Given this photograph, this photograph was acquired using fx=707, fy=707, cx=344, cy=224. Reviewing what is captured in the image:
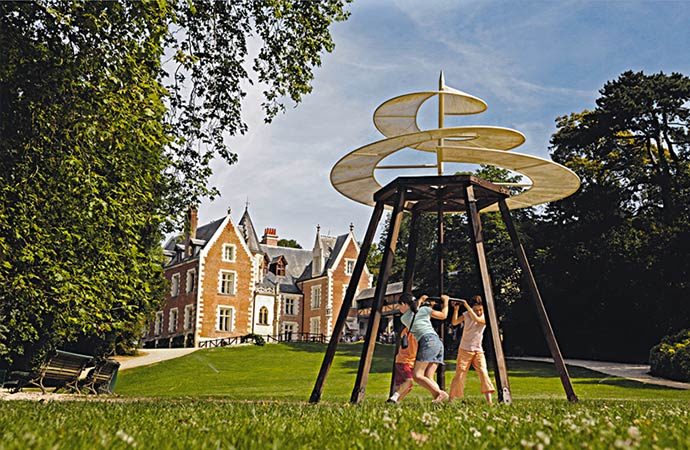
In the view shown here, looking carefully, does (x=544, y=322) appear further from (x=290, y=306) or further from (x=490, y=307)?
(x=290, y=306)

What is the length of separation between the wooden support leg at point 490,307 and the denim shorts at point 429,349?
86 centimetres

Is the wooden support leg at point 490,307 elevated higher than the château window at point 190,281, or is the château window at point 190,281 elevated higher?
the château window at point 190,281

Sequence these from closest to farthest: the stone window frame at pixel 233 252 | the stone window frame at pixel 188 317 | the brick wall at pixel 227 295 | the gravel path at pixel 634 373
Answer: the gravel path at pixel 634 373, the brick wall at pixel 227 295, the stone window frame at pixel 188 317, the stone window frame at pixel 233 252

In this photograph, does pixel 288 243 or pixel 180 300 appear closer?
pixel 180 300

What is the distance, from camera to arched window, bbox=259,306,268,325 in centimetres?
6378

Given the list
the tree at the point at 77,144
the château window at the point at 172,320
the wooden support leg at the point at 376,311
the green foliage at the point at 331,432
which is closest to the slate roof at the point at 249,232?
the château window at the point at 172,320

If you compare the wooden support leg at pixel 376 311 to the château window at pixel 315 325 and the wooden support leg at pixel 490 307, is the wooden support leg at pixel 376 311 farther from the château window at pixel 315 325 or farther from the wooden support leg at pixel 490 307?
the château window at pixel 315 325

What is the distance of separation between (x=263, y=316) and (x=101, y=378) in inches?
1764

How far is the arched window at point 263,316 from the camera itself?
63781mm

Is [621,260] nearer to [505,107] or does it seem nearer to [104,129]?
[505,107]

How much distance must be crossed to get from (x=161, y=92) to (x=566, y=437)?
30.2 feet

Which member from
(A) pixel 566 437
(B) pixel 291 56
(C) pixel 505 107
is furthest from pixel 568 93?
(A) pixel 566 437

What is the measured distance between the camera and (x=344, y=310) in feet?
37.9

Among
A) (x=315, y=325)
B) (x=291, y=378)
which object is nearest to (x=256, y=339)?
(x=315, y=325)
